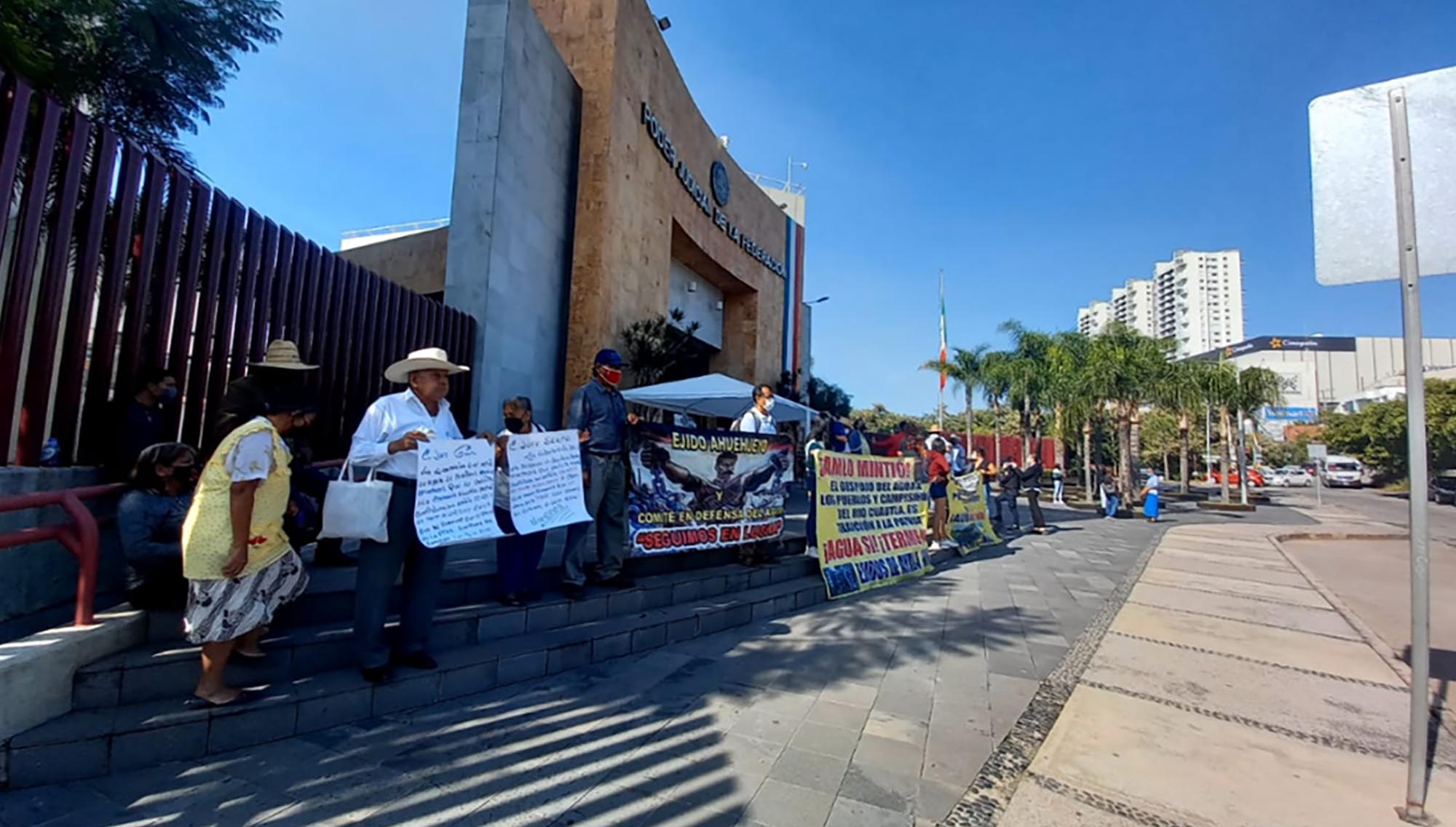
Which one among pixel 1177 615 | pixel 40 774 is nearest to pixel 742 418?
pixel 1177 615

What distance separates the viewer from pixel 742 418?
6.37 metres

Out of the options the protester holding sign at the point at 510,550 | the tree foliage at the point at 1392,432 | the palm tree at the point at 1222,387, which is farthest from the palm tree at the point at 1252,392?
the protester holding sign at the point at 510,550

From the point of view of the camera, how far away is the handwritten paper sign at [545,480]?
3998mm

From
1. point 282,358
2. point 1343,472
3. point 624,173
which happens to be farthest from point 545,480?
point 1343,472

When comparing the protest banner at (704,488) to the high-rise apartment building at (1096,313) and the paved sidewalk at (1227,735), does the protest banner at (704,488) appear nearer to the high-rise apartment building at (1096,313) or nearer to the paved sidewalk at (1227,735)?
the paved sidewalk at (1227,735)

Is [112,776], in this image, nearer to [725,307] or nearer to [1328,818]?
[1328,818]

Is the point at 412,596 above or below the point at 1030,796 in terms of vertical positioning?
above

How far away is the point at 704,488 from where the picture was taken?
17.8 feet

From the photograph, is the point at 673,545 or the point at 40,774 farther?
the point at 673,545

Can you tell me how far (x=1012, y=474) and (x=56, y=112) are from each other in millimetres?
12870

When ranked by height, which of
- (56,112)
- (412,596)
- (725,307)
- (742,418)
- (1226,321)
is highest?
(1226,321)

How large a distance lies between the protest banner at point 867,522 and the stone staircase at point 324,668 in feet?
4.37

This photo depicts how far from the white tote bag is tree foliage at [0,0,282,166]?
5762mm

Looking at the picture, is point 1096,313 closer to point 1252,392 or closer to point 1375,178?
point 1252,392
